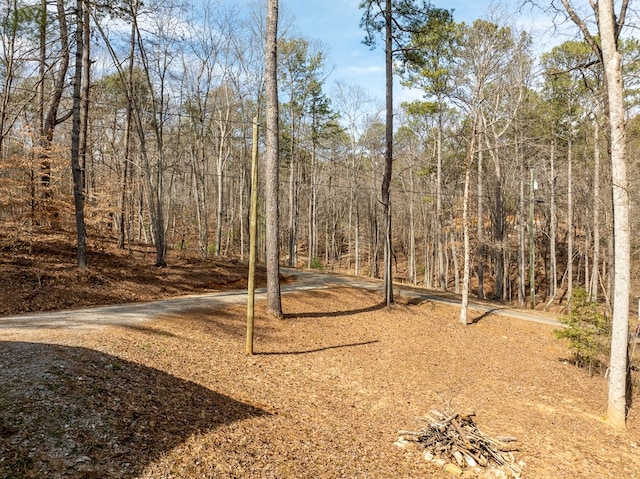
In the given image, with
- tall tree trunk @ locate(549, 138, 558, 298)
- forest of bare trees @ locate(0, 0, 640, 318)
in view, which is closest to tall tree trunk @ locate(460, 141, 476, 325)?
forest of bare trees @ locate(0, 0, 640, 318)

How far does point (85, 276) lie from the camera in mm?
11148

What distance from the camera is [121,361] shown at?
547 cm

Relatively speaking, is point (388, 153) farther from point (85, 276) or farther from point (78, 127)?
point (85, 276)

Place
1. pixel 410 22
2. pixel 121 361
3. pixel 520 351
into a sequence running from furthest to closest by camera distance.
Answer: pixel 410 22 < pixel 520 351 < pixel 121 361

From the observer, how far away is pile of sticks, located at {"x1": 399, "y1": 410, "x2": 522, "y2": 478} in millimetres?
4852

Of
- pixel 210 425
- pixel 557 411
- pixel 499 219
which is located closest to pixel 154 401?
pixel 210 425

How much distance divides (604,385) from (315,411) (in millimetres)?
7144

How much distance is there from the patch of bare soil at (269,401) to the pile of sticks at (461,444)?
0.69 feet

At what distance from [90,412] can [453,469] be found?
4226 mm

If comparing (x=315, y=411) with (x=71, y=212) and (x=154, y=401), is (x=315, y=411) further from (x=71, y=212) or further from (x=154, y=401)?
(x=71, y=212)

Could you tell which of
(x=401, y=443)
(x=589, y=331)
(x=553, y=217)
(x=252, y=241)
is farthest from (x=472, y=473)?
(x=553, y=217)

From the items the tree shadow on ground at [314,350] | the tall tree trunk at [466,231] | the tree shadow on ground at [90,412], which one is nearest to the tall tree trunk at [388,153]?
the tall tree trunk at [466,231]

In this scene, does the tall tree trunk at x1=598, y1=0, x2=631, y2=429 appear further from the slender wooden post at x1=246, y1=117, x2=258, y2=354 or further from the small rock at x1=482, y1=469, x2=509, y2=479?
the slender wooden post at x1=246, y1=117, x2=258, y2=354

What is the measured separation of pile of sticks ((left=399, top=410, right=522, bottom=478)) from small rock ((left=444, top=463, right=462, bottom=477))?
0.25ft
